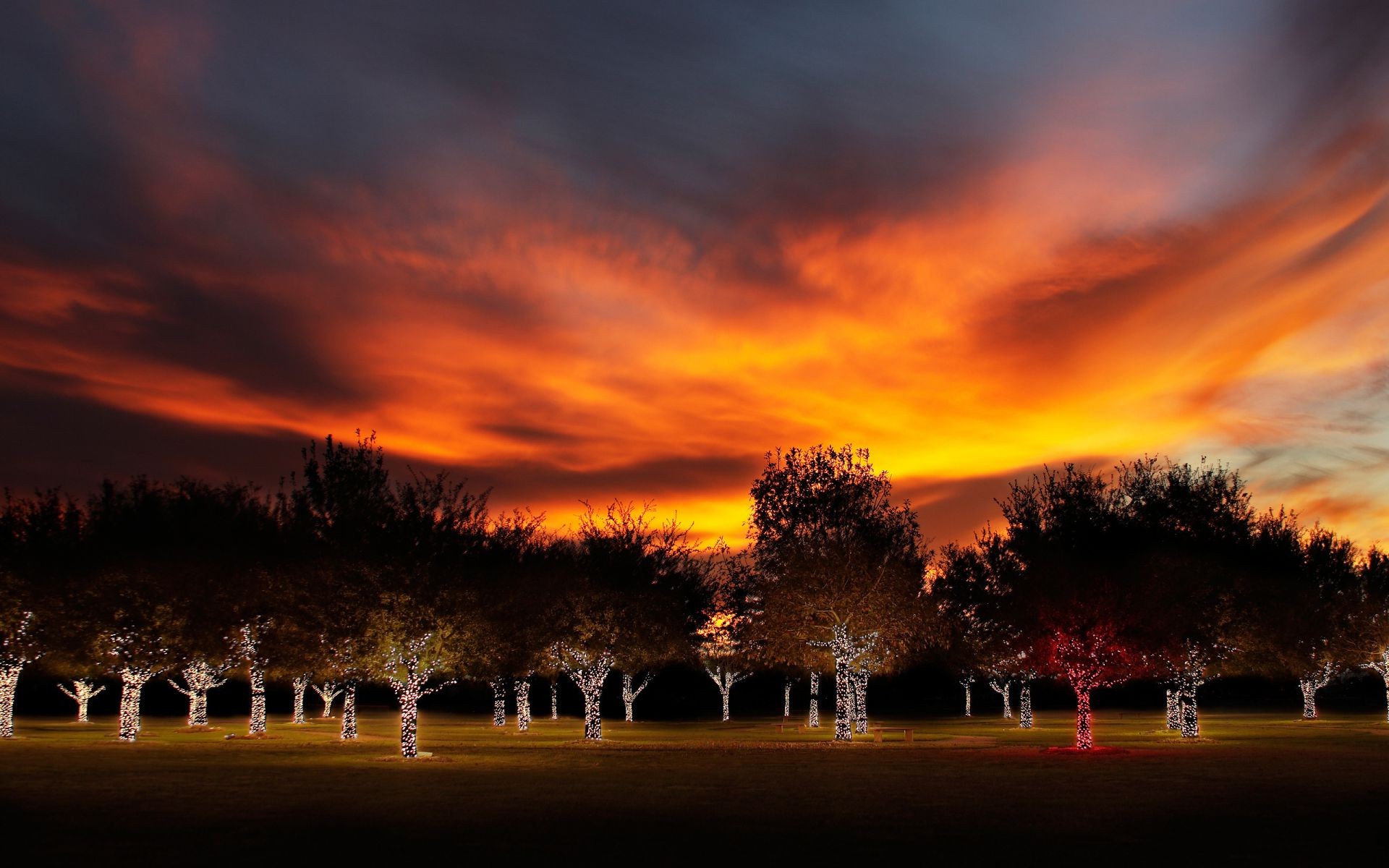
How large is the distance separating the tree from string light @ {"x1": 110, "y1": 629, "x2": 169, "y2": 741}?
4139 cm

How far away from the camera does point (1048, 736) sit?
82375mm

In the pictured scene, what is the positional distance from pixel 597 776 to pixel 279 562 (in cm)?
4496

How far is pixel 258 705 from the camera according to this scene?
83375mm

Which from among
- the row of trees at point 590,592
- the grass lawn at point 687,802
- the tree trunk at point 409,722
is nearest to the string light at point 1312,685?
the row of trees at point 590,592

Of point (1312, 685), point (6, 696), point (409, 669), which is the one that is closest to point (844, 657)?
point (409, 669)

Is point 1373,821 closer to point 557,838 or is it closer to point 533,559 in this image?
point 557,838

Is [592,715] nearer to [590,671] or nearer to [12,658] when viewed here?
[590,671]

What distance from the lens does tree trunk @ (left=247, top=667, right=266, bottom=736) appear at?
266 feet

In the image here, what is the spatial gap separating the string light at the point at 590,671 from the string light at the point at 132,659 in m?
26.7

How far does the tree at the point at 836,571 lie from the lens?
7419 cm

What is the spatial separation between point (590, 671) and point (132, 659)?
31.0 metres

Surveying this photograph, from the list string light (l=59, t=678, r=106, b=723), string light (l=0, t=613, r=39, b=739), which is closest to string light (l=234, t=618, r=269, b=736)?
string light (l=0, t=613, r=39, b=739)

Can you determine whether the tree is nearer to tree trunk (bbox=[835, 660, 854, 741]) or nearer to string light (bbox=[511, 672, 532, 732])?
tree trunk (bbox=[835, 660, 854, 741])

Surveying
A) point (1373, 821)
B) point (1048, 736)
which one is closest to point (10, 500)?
point (1048, 736)
